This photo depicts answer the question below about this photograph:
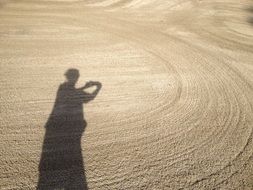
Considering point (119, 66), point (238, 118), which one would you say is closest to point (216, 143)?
point (238, 118)

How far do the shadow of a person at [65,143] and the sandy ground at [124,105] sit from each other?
2 centimetres

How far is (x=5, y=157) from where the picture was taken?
3.80m

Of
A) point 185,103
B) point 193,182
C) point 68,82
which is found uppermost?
point 68,82

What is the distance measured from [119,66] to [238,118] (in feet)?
10.2

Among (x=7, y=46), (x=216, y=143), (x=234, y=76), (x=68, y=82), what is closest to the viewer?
(x=216, y=143)

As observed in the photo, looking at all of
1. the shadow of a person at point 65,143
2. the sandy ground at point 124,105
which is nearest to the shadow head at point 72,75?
the sandy ground at point 124,105

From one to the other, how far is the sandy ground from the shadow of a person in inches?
0.7

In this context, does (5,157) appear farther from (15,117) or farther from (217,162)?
(217,162)

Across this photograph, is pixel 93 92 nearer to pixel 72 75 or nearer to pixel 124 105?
pixel 124 105

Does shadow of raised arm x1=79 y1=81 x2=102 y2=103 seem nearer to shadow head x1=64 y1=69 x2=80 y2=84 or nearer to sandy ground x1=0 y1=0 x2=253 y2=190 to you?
sandy ground x1=0 y1=0 x2=253 y2=190

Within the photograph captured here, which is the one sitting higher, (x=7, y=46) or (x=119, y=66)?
(x=7, y=46)

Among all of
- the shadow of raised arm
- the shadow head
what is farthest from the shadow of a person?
the shadow head

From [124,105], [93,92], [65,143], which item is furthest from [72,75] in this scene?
[65,143]

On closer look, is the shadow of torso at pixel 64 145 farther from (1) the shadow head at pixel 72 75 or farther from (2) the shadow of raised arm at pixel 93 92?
(1) the shadow head at pixel 72 75
